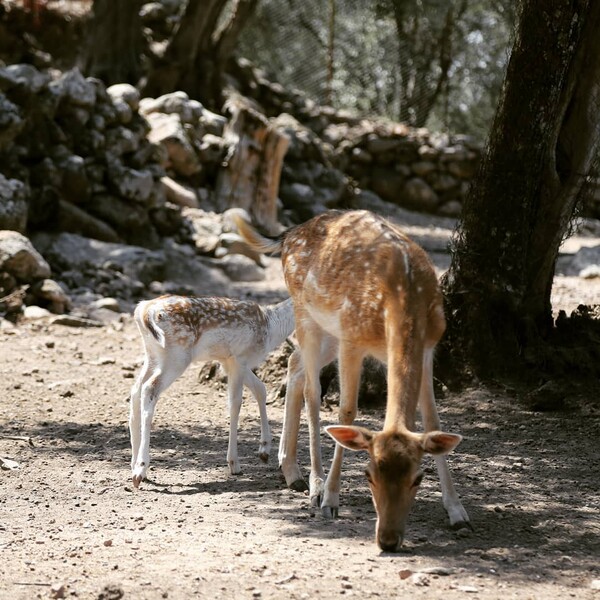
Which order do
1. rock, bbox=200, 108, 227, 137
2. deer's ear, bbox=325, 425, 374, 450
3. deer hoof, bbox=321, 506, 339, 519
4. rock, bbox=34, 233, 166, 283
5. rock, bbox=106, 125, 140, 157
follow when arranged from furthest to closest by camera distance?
rock, bbox=200, 108, 227, 137
rock, bbox=106, 125, 140, 157
rock, bbox=34, 233, 166, 283
deer hoof, bbox=321, 506, 339, 519
deer's ear, bbox=325, 425, 374, 450

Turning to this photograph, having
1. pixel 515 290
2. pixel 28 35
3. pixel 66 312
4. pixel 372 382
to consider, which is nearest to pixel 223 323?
pixel 372 382

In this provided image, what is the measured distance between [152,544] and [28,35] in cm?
1690

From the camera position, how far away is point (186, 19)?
19.3 m

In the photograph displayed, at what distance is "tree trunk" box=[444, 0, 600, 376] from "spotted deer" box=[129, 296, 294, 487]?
1.67 metres

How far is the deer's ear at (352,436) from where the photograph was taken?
4520 millimetres

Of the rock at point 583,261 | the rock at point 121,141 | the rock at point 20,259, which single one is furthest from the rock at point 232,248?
the rock at point 583,261

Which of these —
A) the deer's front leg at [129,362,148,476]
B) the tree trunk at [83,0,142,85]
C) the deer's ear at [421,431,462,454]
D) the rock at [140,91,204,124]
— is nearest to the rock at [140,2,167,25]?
the tree trunk at [83,0,142,85]

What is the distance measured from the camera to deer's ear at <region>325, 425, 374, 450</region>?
4.52 meters

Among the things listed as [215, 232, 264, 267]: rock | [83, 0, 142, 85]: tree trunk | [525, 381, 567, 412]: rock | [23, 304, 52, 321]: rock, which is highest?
[83, 0, 142, 85]: tree trunk

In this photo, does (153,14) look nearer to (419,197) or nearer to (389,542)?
(419,197)

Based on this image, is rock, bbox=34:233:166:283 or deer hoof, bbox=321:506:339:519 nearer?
deer hoof, bbox=321:506:339:519

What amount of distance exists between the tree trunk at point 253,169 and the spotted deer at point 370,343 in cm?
1062

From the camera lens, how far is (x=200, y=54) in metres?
20.0

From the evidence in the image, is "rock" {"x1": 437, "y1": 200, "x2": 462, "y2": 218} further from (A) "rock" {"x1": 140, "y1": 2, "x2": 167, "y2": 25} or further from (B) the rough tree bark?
(A) "rock" {"x1": 140, "y1": 2, "x2": 167, "y2": 25}
